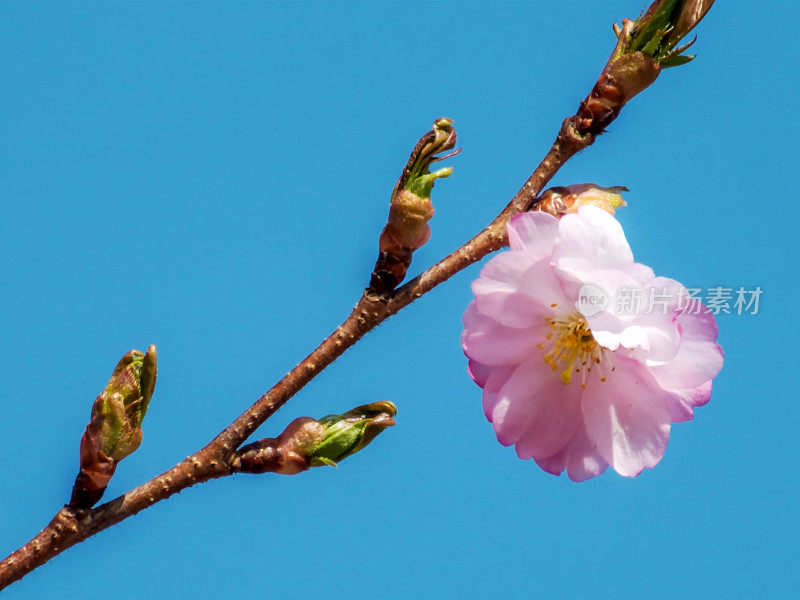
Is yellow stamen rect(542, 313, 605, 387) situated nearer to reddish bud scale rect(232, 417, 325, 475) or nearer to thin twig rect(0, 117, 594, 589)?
thin twig rect(0, 117, 594, 589)

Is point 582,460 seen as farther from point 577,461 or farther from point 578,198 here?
point 578,198

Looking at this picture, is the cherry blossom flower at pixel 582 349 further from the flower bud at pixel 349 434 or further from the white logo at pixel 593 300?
the flower bud at pixel 349 434

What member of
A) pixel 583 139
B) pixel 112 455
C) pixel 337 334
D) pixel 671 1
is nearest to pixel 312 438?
pixel 337 334

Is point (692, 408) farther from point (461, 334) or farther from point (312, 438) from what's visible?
point (312, 438)

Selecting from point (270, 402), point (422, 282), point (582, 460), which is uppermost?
point (422, 282)

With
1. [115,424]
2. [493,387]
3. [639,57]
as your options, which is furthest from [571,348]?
[115,424]
